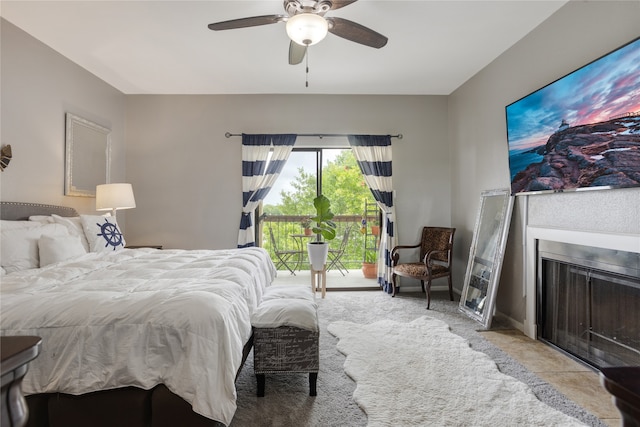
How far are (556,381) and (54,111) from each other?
4.94 metres

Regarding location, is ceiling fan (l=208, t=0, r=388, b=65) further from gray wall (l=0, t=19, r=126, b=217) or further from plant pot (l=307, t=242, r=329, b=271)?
plant pot (l=307, t=242, r=329, b=271)

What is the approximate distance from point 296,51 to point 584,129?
2.21 m

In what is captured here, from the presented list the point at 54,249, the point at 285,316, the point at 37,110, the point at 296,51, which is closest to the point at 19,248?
the point at 54,249

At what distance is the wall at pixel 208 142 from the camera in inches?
181

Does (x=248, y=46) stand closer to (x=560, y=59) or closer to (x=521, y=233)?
(x=560, y=59)

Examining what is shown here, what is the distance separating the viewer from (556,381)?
2.23 m

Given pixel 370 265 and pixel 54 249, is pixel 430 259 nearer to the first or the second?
pixel 370 265

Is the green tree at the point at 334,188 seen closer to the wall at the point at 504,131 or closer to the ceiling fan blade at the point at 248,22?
the wall at the point at 504,131

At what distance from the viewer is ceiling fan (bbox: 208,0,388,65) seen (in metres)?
2.04

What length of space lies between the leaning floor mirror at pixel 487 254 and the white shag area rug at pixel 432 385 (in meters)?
0.60

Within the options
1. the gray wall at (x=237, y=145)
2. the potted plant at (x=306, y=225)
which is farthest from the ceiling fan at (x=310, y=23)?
the potted plant at (x=306, y=225)

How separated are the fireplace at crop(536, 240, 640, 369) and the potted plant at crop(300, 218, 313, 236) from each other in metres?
2.86

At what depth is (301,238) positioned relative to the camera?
4.91 meters

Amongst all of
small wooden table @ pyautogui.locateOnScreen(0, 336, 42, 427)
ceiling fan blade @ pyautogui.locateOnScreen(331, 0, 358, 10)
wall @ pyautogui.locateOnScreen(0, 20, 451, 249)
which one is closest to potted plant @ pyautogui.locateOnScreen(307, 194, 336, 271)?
wall @ pyautogui.locateOnScreen(0, 20, 451, 249)
